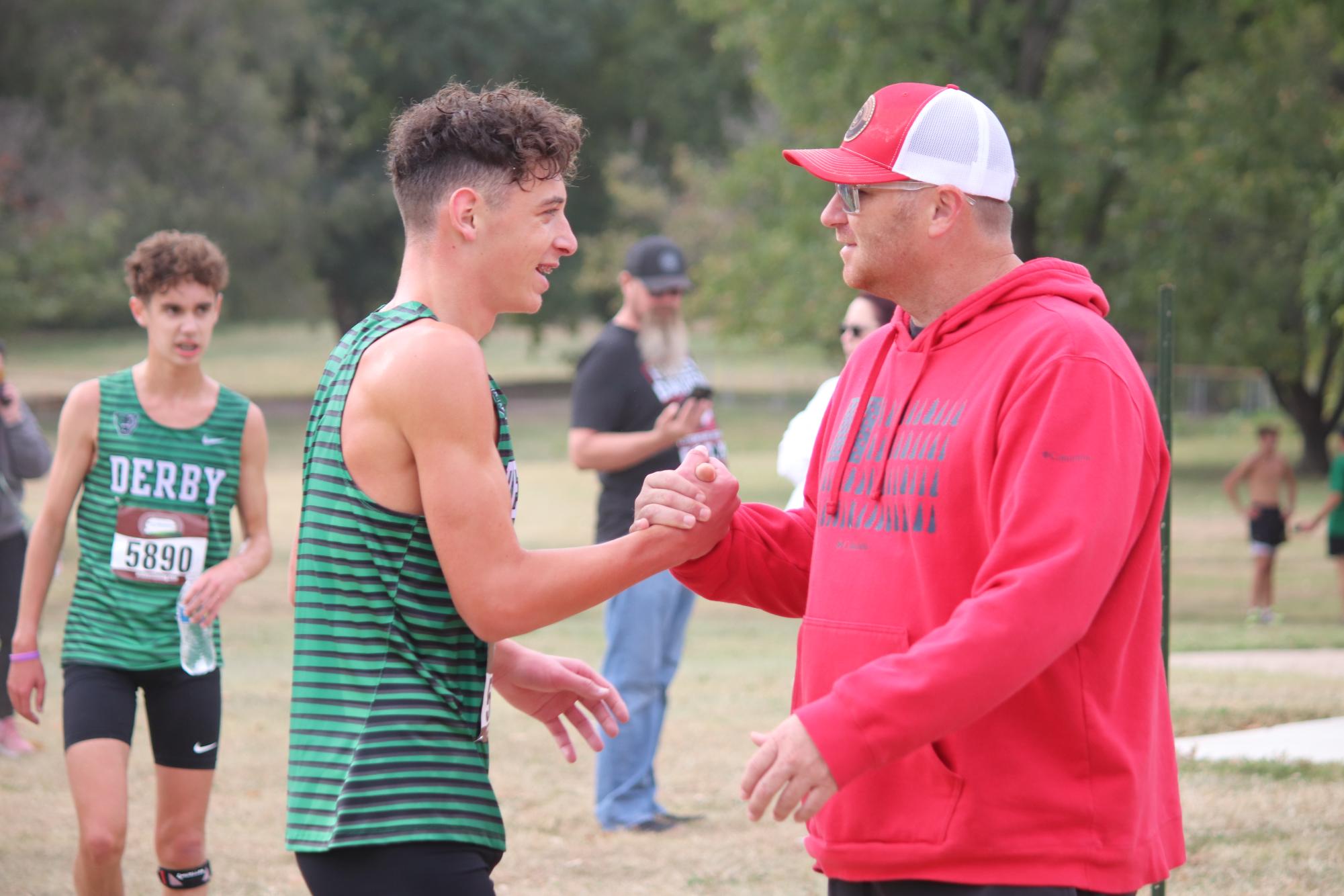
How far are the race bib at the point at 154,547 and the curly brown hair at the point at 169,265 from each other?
0.79m

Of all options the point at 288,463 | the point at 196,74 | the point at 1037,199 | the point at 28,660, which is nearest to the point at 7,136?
the point at 196,74

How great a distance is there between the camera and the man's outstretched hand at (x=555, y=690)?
3.08m

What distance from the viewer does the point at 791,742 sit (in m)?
2.33

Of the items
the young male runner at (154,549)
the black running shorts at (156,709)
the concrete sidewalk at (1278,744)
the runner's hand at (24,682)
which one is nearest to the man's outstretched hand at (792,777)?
the young male runner at (154,549)

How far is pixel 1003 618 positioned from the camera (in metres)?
2.32

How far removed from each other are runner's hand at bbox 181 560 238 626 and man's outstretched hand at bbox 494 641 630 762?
6.47ft

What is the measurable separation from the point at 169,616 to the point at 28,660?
1.51ft

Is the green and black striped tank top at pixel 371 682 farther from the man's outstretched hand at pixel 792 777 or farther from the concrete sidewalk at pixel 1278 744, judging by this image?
the concrete sidewalk at pixel 1278 744

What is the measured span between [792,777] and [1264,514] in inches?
536

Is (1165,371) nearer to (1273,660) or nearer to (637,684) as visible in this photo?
(637,684)

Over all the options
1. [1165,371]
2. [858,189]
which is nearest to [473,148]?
[858,189]

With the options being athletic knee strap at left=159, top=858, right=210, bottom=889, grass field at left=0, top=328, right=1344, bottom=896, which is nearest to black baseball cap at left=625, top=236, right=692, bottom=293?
grass field at left=0, top=328, right=1344, bottom=896

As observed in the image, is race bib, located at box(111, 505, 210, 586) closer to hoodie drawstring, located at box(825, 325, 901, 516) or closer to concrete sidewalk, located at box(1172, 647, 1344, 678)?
hoodie drawstring, located at box(825, 325, 901, 516)

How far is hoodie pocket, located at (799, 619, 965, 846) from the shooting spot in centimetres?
253
